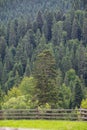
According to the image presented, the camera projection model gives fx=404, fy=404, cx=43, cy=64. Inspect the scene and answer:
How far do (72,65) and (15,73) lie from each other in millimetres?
27621

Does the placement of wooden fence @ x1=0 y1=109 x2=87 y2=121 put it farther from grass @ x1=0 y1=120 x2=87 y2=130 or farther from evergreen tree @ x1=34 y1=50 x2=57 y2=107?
evergreen tree @ x1=34 y1=50 x2=57 y2=107

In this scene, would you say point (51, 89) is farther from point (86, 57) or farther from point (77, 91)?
point (86, 57)

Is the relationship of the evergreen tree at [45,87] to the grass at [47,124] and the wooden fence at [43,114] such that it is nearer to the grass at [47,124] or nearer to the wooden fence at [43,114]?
the wooden fence at [43,114]

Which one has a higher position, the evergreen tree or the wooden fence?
the wooden fence

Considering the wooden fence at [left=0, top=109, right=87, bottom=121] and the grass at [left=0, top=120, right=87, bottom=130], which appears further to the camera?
the wooden fence at [left=0, top=109, right=87, bottom=121]

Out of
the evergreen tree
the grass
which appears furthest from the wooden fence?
the evergreen tree

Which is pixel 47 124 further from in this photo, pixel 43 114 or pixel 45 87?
pixel 45 87

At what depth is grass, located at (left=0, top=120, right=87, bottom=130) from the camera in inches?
1161

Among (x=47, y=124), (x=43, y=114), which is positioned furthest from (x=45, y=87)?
(x=47, y=124)

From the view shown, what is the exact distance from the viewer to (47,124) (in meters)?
31.0

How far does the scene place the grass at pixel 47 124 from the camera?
2949 cm

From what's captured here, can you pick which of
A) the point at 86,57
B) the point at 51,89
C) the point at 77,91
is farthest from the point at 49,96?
the point at 86,57

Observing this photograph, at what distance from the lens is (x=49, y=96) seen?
69375mm

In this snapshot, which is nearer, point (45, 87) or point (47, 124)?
point (47, 124)
